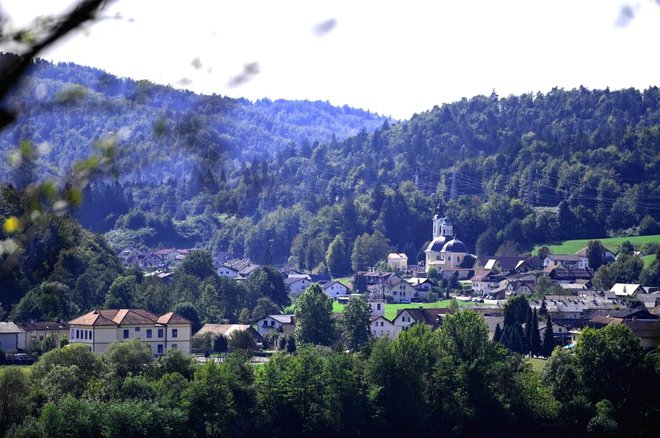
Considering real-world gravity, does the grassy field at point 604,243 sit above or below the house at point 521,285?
above

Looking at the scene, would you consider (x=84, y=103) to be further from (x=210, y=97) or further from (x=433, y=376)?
(x=433, y=376)

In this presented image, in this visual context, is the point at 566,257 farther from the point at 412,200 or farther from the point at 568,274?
the point at 412,200

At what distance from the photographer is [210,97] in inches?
273

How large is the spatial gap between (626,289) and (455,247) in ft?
76.7

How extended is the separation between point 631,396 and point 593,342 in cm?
291

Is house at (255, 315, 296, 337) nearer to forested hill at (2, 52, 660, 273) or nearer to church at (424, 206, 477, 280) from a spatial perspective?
forested hill at (2, 52, 660, 273)

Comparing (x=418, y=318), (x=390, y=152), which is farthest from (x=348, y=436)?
(x=390, y=152)

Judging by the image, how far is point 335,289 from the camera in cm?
8075

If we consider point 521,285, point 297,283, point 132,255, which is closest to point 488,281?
point 521,285

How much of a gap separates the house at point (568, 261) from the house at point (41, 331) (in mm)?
47775

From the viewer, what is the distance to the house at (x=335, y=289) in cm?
8000

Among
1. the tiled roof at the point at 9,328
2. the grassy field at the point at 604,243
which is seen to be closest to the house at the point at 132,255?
the grassy field at the point at 604,243

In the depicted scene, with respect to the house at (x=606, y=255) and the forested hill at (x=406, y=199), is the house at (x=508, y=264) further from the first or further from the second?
the forested hill at (x=406, y=199)

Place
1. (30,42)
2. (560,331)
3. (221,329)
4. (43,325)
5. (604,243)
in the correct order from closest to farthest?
(30,42), (43,325), (221,329), (560,331), (604,243)
